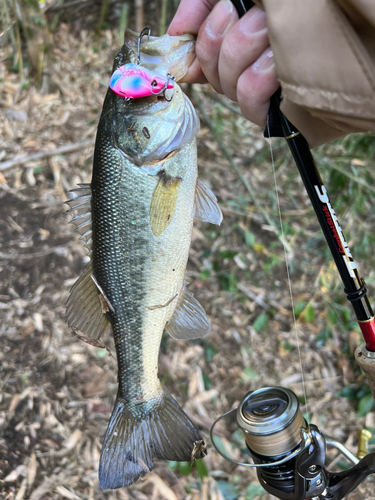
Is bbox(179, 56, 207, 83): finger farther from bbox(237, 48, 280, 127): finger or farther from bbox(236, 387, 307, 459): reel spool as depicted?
bbox(236, 387, 307, 459): reel spool

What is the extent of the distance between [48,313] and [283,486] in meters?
1.99

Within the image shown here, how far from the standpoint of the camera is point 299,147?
49.1 inches

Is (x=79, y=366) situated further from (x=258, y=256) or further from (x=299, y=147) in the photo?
(x=299, y=147)

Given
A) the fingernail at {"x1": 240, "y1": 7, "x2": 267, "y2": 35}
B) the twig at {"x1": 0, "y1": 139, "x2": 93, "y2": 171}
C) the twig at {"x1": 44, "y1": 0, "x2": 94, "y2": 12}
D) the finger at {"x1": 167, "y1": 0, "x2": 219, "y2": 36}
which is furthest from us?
the twig at {"x1": 44, "y1": 0, "x2": 94, "y2": 12}

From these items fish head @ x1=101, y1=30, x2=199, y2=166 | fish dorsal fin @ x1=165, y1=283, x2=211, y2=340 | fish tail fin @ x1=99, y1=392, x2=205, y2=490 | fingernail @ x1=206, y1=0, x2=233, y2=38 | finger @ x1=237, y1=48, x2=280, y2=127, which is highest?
fingernail @ x1=206, y1=0, x2=233, y2=38

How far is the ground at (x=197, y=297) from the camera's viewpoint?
2441 mm

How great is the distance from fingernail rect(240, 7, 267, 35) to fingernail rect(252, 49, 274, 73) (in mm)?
74

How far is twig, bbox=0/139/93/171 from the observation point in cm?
328

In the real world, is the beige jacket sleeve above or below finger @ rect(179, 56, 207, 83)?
above

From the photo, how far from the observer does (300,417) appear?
57.3 inches

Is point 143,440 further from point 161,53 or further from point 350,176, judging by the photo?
point 350,176

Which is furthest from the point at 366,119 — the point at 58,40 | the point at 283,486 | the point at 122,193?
the point at 58,40

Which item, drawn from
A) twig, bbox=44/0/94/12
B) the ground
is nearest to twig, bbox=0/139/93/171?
the ground

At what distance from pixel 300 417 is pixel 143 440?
2.10ft
